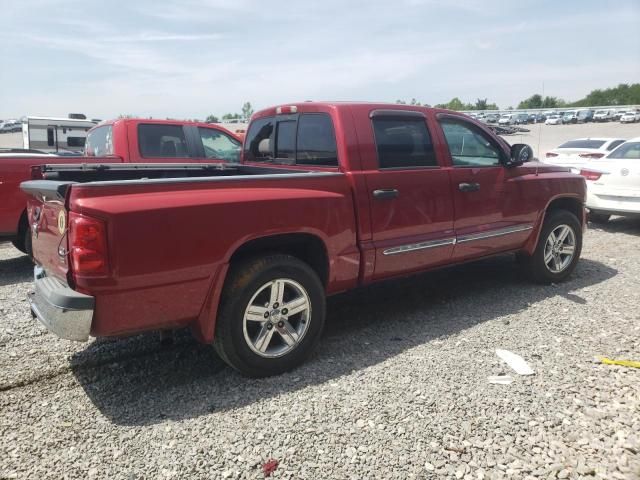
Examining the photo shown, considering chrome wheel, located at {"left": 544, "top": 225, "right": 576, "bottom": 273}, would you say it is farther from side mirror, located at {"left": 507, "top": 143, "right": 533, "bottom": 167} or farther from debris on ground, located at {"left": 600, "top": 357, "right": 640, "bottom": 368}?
debris on ground, located at {"left": 600, "top": 357, "right": 640, "bottom": 368}

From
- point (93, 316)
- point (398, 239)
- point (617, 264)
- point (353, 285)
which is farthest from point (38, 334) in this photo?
point (617, 264)

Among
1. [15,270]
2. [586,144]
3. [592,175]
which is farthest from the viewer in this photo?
[586,144]

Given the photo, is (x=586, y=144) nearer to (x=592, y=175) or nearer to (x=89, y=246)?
(x=592, y=175)

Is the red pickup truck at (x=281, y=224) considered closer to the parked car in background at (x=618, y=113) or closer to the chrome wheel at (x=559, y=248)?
the chrome wheel at (x=559, y=248)

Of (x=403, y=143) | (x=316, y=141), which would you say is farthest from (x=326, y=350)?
(x=403, y=143)

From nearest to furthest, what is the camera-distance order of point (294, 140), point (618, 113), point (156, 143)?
point (294, 140) < point (156, 143) < point (618, 113)

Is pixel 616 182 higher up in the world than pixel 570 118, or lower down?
lower down

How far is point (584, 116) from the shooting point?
64.2 metres

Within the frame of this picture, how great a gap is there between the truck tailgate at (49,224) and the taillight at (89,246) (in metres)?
0.15

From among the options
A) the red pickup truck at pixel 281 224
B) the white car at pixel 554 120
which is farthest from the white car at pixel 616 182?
the white car at pixel 554 120

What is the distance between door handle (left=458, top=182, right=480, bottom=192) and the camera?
450 cm

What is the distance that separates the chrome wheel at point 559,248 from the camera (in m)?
5.47

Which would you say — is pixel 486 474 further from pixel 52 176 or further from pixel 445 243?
pixel 52 176

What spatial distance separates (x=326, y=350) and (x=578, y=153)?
1064 centimetres
